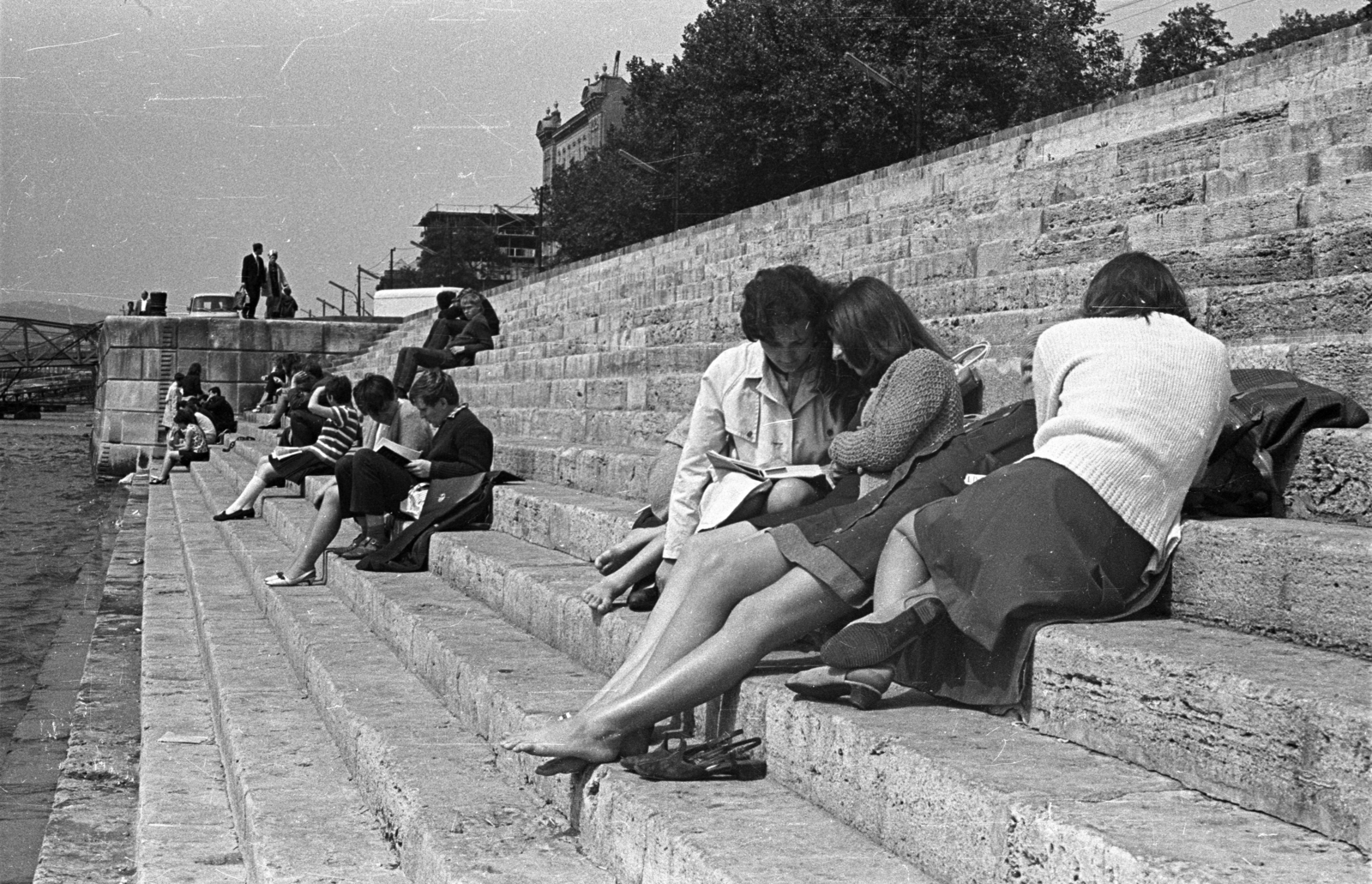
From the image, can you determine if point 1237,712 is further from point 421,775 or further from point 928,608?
point 421,775

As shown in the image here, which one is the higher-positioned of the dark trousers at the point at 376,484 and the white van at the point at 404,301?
the white van at the point at 404,301

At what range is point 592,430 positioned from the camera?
28.8ft

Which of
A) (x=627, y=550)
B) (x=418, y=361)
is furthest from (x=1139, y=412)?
(x=418, y=361)

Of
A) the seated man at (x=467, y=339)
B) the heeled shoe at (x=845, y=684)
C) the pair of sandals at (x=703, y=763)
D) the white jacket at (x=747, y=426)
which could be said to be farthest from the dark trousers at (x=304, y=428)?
the heeled shoe at (x=845, y=684)

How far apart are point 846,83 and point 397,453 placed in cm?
3364

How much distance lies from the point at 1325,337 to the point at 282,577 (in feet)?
16.6

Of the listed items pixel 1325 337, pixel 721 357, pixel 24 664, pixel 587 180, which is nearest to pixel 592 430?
pixel 24 664

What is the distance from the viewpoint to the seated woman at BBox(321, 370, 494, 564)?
7402 mm

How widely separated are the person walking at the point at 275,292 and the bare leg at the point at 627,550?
2250cm

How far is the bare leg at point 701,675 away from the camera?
136 inches

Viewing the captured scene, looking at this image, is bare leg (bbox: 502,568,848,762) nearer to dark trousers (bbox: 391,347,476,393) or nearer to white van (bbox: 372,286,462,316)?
dark trousers (bbox: 391,347,476,393)

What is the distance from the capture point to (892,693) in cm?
338

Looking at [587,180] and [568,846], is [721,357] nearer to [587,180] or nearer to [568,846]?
[568,846]

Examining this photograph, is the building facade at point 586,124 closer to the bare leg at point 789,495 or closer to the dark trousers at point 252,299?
the dark trousers at point 252,299
